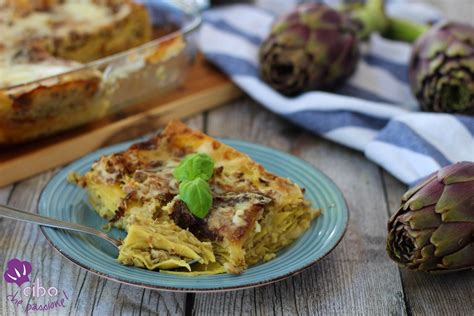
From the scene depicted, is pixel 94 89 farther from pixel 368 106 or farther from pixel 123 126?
pixel 368 106

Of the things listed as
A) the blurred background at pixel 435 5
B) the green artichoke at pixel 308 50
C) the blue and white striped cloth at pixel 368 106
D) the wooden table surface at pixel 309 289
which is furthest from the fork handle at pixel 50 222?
the blurred background at pixel 435 5

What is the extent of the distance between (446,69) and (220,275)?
4.72 feet

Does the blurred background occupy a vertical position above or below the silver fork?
below

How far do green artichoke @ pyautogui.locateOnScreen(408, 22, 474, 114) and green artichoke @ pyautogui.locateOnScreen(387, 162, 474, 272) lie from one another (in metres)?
0.89

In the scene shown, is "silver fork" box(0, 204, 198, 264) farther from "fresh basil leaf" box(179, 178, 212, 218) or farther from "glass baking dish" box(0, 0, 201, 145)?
"glass baking dish" box(0, 0, 201, 145)

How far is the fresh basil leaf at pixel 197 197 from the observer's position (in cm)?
185

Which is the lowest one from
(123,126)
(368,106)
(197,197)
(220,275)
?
(123,126)

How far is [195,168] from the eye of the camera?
6.44ft

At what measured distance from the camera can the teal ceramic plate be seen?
5.70 ft

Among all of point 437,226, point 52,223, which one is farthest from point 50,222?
point 437,226

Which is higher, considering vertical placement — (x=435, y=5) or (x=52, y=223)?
(x=52, y=223)

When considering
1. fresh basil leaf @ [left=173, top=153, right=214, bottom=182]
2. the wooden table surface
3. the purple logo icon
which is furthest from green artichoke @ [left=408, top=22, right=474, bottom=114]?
the purple logo icon

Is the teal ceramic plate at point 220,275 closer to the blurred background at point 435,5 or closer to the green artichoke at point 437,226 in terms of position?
the green artichoke at point 437,226

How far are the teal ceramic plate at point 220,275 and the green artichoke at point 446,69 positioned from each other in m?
0.76
